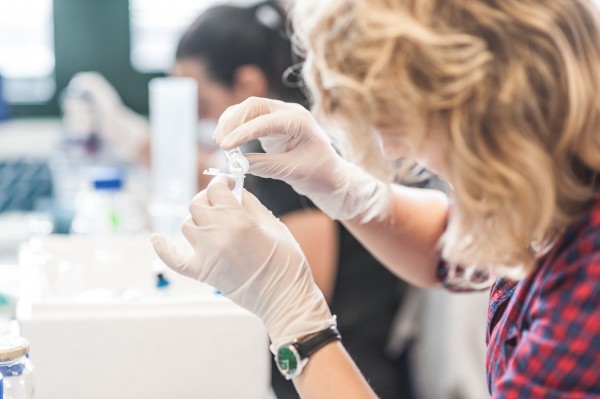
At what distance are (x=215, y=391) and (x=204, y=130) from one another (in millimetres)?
1809

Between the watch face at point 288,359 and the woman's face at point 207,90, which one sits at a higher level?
the watch face at point 288,359

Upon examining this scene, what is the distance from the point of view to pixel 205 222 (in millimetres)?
1017

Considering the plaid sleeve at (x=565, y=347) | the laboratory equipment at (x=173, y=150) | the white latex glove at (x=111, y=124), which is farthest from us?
the white latex glove at (x=111, y=124)

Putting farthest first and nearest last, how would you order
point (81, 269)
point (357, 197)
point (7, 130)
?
1. point (7, 130)
2. point (81, 269)
3. point (357, 197)

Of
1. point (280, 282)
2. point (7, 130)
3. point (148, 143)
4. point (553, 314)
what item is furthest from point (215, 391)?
point (7, 130)

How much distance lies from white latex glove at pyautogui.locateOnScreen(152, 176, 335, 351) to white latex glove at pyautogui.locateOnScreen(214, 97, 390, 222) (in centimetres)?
8

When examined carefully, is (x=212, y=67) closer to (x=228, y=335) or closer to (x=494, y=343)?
(x=228, y=335)

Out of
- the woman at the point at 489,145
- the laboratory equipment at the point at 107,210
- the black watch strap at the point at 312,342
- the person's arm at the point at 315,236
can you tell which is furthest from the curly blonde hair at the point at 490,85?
the person's arm at the point at 315,236

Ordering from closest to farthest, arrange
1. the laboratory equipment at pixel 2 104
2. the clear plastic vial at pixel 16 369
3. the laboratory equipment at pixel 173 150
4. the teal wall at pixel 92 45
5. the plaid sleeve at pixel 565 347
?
the plaid sleeve at pixel 565 347
the clear plastic vial at pixel 16 369
the laboratory equipment at pixel 173 150
the laboratory equipment at pixel 2 104
the teal wall at pixel 92 45

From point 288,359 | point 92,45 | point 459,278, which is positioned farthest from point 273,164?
point 92,45

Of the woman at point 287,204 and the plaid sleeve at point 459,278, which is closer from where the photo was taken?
the plaid sleeve at point 459,278

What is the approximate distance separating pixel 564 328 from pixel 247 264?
15.1 inches

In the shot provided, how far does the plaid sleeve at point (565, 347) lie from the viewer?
825 millimetres

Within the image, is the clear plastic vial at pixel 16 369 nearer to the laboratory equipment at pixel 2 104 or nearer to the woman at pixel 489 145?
the woman at pixel 489 145
